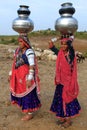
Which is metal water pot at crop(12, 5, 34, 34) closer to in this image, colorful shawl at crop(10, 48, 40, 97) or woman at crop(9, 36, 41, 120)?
woman at crop(9, 36, 41, 120)

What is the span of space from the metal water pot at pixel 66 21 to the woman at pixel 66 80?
22cm

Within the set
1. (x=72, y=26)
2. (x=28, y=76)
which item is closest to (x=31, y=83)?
(x=28, y=76)

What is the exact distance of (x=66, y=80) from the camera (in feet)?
20.1

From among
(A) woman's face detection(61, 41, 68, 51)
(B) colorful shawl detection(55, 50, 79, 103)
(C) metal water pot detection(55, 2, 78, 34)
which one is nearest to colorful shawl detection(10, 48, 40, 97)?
(B) colorful shawl detection(55, 50, 79, 103)

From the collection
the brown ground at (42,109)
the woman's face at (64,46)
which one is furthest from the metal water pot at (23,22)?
the brown ground at (42,109)

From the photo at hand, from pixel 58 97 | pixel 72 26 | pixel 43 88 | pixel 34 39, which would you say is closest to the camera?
pixel 72 26

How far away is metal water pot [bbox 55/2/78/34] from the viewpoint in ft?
19.3

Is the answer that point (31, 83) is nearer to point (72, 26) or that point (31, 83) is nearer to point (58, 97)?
point (58, 97)

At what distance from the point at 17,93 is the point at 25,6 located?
5.03 feet

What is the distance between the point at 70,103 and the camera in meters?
6.23

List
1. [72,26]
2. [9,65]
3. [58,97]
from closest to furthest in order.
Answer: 1. [72,26]
2. [58,97]
3. [9,65]

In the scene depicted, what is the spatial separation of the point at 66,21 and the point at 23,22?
83cm

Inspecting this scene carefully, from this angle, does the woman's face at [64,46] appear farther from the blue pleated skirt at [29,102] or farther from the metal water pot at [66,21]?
the blue pleated skirt at [29,102]

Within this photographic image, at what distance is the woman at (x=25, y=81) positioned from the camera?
21.0 feet
